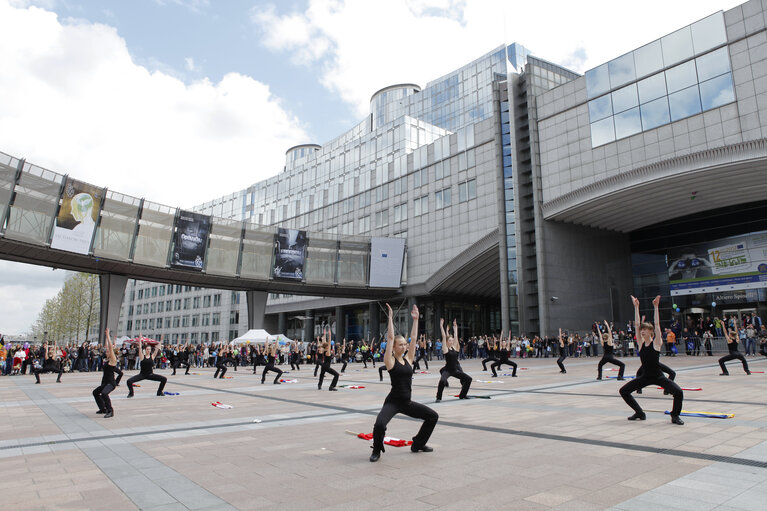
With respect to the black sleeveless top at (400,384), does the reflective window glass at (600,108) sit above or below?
above

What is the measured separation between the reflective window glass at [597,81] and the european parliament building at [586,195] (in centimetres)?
10

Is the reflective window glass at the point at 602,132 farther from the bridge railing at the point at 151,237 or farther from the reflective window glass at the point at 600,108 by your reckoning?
the bridge railing at the point at 151,237

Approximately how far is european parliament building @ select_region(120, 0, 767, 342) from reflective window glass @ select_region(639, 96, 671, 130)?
9 centimetres

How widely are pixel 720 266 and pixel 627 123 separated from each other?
48.7ft

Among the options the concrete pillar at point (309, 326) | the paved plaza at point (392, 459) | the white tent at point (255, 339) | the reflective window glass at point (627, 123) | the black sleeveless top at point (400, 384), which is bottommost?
the paved plaza at point (392, 459)

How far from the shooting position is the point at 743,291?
37469 mm

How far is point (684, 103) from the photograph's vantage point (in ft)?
108

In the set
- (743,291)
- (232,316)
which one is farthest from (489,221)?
(232,316)

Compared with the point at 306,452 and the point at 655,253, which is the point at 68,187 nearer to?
the point at 306,452

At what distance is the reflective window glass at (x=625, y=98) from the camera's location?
117ft

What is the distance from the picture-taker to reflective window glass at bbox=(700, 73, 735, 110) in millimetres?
31172

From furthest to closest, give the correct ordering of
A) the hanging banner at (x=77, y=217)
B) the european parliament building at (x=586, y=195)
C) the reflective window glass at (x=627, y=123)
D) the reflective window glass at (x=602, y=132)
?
the reflective window glass at (x=602, y=132), the hanging banner at (x=77, y=217), the reflective window glass at (x=627, y=123), the european parliament building at (x=586, y=195)

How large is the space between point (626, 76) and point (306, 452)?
129 ft

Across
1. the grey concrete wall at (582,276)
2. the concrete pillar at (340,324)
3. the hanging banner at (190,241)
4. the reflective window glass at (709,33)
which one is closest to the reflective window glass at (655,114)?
the reflective window glass at (709,33)
